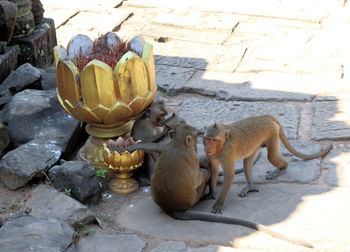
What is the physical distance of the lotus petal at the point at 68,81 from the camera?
489 centimetres

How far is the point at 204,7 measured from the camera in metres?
9.60

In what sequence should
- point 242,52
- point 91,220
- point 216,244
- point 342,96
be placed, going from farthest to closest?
point 242,52 < point 342,96 < point 91,220 < point 216,244

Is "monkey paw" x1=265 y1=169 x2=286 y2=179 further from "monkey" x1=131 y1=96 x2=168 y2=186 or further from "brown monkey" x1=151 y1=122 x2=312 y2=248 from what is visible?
"monkey" x1=131 y1=96 x2=168 y2=186

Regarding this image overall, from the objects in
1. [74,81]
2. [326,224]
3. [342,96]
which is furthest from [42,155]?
[342,96]

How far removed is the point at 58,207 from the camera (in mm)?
4387

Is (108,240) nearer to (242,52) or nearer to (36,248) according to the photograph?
(36,248)

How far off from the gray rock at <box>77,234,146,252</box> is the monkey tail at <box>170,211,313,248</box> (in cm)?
44

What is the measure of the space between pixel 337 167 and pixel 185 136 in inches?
62.8

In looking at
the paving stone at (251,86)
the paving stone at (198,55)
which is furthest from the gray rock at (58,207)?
the paving stone at (198,55)

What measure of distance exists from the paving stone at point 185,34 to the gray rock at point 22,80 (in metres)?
2.50

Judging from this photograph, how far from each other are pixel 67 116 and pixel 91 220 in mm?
1690

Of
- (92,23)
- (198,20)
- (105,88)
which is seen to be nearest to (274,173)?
(105,88)

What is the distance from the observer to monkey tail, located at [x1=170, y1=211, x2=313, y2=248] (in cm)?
394

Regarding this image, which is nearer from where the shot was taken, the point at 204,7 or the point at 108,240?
the point at 108,240
